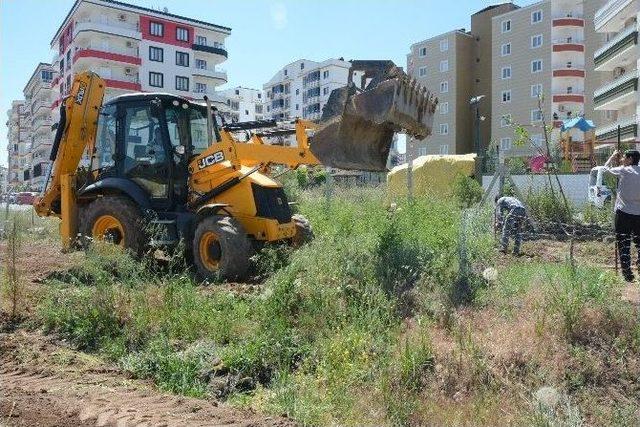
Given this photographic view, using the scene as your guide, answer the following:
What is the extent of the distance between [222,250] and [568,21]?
2035 inches

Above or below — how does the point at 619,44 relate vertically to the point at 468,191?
above

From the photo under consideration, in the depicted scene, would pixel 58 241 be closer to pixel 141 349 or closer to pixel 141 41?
pixel 141 349

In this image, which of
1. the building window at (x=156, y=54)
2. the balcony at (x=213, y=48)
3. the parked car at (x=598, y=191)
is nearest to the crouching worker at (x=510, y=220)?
the parked car at (x=598, y=191)

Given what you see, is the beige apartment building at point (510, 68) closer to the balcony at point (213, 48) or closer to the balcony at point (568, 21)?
the balcony at point (568, 21)

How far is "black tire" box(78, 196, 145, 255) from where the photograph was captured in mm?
9586

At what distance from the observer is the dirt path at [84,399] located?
413cm

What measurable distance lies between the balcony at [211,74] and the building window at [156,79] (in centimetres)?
334

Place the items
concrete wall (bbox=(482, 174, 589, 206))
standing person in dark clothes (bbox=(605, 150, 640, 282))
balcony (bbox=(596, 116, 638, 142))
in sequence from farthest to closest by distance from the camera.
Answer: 1. balcony (bbox=(596, 116, 638, 142))
2. concrete wall (bbox=(482, 174, 589, 206))
3. standing person in dark clothes (bbox=(605, 150, 640, 282))

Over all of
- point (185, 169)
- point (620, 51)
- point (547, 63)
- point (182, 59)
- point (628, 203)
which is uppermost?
point (182, 59)

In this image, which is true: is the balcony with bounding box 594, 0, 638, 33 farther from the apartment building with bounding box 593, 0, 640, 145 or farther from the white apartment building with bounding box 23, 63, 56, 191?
the white apartment building with bounding box 23, 63, 56, 191

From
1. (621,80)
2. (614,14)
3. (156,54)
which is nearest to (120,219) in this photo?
(621,80)

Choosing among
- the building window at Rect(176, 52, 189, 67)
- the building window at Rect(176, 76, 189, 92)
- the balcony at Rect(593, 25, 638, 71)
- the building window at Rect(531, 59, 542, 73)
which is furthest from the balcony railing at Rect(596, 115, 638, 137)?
the building window at Rect(176, 52, 189, 67)

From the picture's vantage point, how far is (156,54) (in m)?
57.8

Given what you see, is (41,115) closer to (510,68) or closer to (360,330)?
(510,68)
